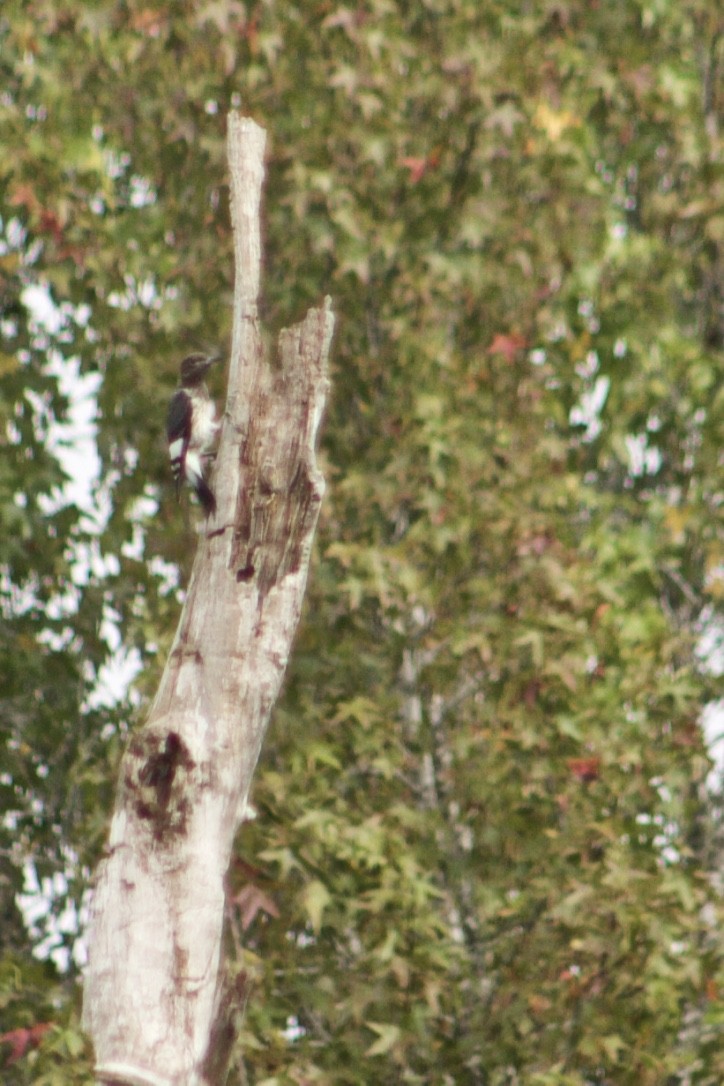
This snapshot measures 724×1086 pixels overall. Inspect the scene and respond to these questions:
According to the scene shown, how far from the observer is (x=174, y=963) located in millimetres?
4059

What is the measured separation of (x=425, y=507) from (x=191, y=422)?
121 cm

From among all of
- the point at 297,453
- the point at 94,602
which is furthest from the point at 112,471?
the point at 297,453

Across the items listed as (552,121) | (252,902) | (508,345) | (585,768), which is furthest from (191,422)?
(552,121)

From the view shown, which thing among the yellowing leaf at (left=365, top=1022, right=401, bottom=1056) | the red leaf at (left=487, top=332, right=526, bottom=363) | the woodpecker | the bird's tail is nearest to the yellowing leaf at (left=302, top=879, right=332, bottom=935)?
the yellowing leaf at (left=365, top=1022, right=401, bottom=1056)

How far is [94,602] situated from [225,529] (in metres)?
3.97

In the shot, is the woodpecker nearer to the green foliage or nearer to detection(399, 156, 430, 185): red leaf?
the green foliage

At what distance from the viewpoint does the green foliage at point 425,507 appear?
6.96 metres

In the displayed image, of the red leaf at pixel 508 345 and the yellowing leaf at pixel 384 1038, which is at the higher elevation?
the red leaf at pixel 508 345

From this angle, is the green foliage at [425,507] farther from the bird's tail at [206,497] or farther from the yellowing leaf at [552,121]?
the bird's tail at [206,497]

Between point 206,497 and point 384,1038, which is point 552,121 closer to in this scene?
point 206,497

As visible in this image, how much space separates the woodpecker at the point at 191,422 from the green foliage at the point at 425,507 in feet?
2.28

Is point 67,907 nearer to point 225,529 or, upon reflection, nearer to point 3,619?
point 3,619

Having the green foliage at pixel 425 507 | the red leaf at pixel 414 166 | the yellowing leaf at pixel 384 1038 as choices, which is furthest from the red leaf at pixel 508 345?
the yellowing leaf at pixel 384 1038

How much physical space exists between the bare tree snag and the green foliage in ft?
8.10
